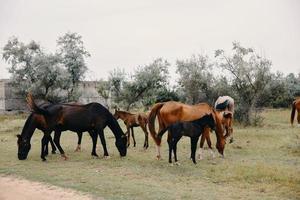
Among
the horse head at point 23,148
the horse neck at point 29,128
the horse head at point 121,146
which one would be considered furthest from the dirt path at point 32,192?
the horse head at point 121,146

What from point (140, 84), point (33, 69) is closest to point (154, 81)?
point (140, 84)

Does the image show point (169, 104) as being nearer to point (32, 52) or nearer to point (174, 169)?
point (174, 169)

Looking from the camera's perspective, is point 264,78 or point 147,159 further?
point 264,78

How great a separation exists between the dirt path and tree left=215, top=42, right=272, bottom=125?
57.1 feet

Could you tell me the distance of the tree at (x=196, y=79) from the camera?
1069 inches

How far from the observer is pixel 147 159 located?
12.8 meters

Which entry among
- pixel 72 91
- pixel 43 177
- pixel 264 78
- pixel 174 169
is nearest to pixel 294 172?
pixel 174 169

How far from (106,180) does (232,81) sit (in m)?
18.2

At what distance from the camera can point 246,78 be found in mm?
25391

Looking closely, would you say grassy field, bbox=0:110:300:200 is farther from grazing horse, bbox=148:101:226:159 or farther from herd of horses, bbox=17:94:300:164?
grazing horse, bbox=148:101:226:159

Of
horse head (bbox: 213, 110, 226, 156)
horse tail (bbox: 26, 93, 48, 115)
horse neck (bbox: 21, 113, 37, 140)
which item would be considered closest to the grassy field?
horse head (bbox: 213, 110, 226, 156)

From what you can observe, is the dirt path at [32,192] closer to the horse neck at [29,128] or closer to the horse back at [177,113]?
the horse neck at [29,128]

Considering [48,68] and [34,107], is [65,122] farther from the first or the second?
[48,68]

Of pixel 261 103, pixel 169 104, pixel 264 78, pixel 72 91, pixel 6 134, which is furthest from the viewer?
pixel 72 91
